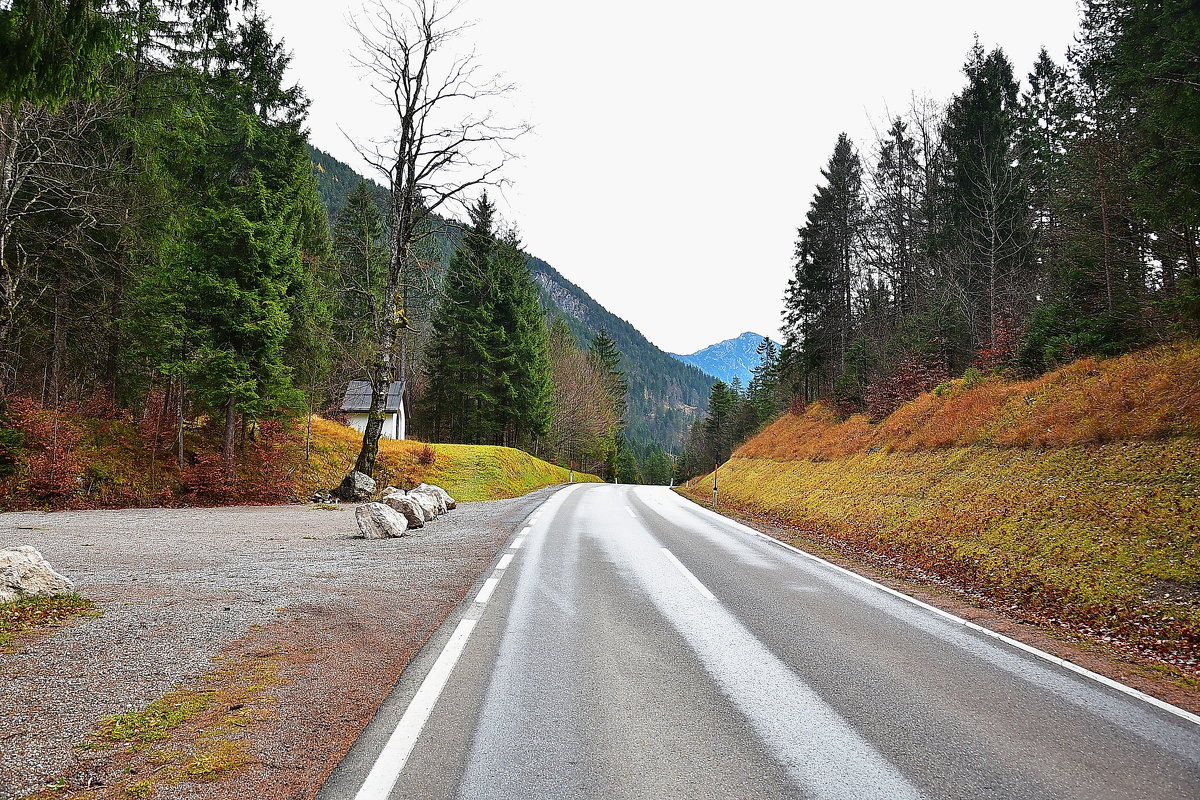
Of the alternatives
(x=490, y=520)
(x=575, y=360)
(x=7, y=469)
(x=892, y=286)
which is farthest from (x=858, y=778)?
(x=575, y=360)

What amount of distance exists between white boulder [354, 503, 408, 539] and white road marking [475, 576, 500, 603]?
4.31 meters

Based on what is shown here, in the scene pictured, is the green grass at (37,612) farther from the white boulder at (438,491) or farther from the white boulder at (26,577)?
the white boulder at (438,491)

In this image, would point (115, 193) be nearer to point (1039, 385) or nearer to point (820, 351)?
point (1039, 385)

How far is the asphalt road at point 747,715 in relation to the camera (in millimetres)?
2875

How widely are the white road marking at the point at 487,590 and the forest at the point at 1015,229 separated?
36.3ft

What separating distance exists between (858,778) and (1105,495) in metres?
8.74

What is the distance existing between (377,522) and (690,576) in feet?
20.8

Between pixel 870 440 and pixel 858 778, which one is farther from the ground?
pixel 870 440

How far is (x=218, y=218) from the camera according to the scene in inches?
677

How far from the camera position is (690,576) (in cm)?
819

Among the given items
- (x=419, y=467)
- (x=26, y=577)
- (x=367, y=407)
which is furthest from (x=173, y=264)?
(x=367, y=407)

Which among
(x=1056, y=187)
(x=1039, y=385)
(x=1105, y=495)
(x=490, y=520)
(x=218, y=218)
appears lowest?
(x=490, y=520)

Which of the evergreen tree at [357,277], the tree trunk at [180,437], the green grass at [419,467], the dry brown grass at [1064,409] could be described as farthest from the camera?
the evergreen tree at [357,277]

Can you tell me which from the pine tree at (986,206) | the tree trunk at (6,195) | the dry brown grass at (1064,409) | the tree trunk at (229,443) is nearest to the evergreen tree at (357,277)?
the tree trunk at (229,443)
